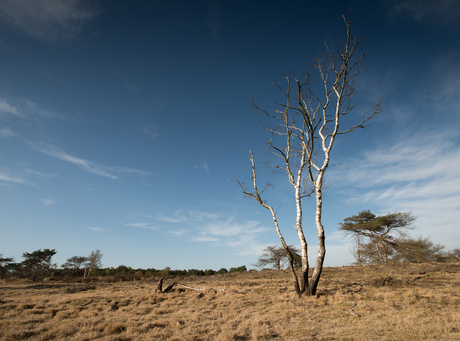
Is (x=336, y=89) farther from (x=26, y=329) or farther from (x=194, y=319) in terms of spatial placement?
(x=26, y=329)

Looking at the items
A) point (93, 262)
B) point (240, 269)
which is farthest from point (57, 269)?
point (240, 269)

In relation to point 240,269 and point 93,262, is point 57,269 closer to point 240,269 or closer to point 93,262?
point 93,262

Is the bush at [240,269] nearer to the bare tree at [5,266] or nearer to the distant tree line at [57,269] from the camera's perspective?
the distant tree line at [57,269]

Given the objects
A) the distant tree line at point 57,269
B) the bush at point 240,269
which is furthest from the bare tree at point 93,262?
the bush at point 240,269

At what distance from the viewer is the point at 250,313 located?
7578 millimetres

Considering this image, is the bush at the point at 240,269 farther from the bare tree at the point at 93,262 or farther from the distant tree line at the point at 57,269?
the bare tree at the point at 93,262

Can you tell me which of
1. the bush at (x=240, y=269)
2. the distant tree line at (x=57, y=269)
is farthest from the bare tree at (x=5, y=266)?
the bush at (x=240, y=269)

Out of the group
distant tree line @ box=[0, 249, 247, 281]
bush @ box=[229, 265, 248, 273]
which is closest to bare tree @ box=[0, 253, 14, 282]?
distant tree line @ box=[0, 249, 247, 281]

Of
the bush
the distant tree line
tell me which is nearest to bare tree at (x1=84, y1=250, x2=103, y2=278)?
the distant tree line

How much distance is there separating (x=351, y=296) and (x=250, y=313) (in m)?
4.46

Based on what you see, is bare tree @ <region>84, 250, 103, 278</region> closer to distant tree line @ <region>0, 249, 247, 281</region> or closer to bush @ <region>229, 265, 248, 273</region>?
distant tree line @ <region>0, 249, 247, 281</region>

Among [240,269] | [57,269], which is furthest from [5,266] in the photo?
[240,269]

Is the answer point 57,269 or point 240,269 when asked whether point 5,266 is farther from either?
point 240,269

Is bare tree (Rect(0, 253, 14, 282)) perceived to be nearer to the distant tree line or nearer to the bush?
the distant tree line
